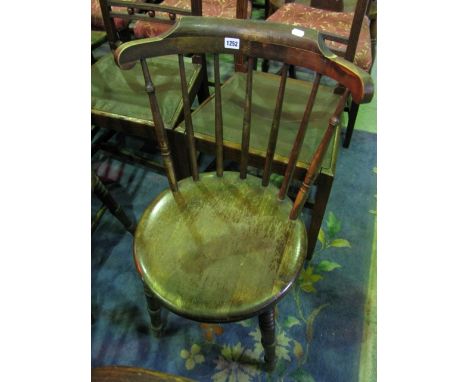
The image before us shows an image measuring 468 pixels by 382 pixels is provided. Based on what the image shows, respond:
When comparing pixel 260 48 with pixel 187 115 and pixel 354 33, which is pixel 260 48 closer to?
pixel 187 115

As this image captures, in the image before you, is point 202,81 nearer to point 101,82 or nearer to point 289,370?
point 101,82

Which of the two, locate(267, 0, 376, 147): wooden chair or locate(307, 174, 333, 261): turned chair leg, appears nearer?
locate(307, 174, 333, 261): turned chair leg

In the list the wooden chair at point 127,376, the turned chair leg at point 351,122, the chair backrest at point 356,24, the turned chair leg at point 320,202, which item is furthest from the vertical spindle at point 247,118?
the turned chair leg at point 351,122

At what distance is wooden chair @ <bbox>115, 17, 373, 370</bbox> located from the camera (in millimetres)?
696

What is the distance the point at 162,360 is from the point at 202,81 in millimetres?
1093

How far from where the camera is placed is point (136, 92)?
48.3 inches

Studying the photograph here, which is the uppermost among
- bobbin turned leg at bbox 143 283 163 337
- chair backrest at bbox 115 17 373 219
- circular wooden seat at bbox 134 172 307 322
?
chair backrest at bbox 115 17 373 219

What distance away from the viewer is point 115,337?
1.16m

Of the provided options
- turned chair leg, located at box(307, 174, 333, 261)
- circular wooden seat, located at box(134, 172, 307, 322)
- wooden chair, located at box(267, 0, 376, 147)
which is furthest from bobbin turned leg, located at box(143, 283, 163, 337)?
wooden chair, located at box(267, 0, 376, 147)

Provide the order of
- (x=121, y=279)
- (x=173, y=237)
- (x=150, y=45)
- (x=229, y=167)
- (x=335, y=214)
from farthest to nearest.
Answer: (x=229, y=167), (x=335, y=214), (x=121, y=279), (x=173, y=237), (x=150, y=45)

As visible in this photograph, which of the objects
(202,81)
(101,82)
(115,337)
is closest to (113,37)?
(101,82)

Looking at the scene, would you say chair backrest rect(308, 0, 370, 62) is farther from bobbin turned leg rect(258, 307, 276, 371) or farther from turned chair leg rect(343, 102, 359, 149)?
bobbin turned leg rect(258, 307, 276, 371)

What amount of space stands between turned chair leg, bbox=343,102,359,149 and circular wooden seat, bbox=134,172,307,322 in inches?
35.4

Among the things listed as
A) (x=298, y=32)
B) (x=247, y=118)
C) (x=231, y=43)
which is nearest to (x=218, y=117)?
(x=247, y=118)
